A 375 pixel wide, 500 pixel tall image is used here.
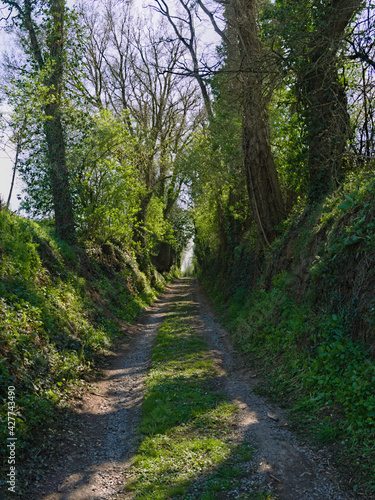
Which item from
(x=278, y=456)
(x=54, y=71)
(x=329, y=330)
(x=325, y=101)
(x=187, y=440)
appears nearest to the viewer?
(x=278, y=456)

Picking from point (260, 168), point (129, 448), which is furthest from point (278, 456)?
point (260, 168)

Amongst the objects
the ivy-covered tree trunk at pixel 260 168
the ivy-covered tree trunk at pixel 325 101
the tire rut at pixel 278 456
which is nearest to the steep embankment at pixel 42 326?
the tire rut at pixel 278 456

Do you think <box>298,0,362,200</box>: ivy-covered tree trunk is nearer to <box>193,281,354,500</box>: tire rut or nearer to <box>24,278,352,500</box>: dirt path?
<box>24,278,352,500</box>: dirt path

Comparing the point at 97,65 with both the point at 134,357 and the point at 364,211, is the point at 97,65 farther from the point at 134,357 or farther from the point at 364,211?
the point at 364,211

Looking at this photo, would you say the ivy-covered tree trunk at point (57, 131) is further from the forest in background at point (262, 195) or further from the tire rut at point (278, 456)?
the tire rut at point (278, 456)

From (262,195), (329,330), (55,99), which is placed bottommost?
(329,330)

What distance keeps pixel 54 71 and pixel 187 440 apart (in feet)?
41.6

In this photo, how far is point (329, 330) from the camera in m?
6.76

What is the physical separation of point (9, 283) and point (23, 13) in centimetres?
1028

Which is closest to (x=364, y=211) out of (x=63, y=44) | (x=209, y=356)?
(x=209, y=356)

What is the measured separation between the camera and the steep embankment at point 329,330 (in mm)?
4996

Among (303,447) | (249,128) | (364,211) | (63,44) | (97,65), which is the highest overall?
(97,65)

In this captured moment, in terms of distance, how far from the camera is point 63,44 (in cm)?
1370

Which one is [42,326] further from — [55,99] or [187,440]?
[55,99]
